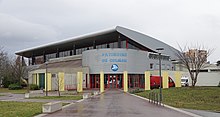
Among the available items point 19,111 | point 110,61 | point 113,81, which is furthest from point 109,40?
point 19,111

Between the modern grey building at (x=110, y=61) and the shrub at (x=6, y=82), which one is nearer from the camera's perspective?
the modern grey building at (x=110, y=61)

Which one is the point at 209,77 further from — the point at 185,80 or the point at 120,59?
the point at 120,59

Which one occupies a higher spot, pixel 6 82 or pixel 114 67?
pixel 114 67

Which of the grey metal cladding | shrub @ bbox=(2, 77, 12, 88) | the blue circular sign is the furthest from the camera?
shrub @ bbox=(2, 77, 12, 88)

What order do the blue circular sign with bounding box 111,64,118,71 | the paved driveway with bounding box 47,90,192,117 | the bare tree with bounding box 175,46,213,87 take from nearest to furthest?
1. the paved driveway with bounding box 47,90,192,117
2. the bare tree with bounding box 175,46,213,87
3. the blue circular sign with bounding box 111,64,118,71

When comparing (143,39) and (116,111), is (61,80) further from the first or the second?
(116,111)

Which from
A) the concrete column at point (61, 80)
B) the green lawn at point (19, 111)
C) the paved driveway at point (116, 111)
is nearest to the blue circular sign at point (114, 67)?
the concrete column at point (61, 80)

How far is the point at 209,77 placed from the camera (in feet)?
170

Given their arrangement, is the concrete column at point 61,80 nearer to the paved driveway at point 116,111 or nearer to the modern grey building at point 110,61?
the modern grey building at point 110,61

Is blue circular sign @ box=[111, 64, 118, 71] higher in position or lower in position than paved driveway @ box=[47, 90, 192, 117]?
higher

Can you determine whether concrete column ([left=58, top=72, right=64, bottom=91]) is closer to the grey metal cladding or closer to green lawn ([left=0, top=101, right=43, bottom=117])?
the grey metal cladding

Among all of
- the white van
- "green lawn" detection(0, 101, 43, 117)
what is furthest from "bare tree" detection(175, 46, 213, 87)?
"green lawn" detection(0, 101, 43, 117)

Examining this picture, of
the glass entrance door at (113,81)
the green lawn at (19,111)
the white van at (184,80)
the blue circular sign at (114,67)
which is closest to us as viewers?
the green lawn at (19,111)

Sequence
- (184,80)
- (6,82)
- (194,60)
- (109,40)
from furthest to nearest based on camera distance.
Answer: (6,82) → (109,40) → (184,80) → (194,60)
